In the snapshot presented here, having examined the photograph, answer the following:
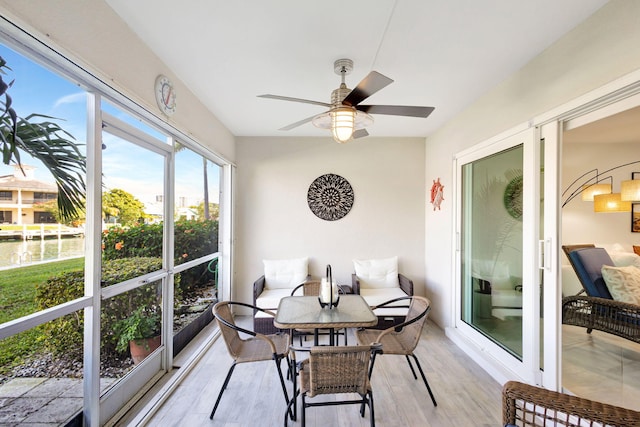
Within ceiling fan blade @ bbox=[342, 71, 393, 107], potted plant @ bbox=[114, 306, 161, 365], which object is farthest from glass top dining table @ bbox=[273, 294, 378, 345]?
ceiling fan blade @ bbox=[342, 71, 393, 107]

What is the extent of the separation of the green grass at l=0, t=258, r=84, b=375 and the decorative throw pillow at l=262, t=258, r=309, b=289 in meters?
2.79

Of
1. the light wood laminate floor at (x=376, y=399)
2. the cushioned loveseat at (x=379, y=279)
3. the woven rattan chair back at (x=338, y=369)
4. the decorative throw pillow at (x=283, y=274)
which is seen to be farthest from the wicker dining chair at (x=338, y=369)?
the decorative throw pillow at (x=283, y=274)

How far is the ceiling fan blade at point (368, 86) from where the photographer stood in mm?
1557

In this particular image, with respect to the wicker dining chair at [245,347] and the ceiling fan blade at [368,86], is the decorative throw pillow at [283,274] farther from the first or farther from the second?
the ceiling fan blade at [368,86]

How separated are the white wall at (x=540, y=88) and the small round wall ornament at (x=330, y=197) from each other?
4.30 ft

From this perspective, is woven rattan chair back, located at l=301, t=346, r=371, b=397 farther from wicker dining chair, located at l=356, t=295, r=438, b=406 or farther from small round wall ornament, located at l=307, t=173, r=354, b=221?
small round wall ornament, located at l=307, t=173, r=354, b=221

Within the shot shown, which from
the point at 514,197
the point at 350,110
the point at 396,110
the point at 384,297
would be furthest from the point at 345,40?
the point at 384,297

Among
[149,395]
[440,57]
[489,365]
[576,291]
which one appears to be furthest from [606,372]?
[149,395]

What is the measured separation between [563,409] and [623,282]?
208 centimetres

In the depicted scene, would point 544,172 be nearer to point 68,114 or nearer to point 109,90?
point 109,90

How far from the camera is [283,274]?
4.16 m

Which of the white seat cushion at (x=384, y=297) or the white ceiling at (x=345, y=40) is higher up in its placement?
the white ceiling at (x=345, y=40)

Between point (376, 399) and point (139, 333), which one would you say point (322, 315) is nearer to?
point (376, 399)

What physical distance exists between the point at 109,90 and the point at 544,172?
3.02m
